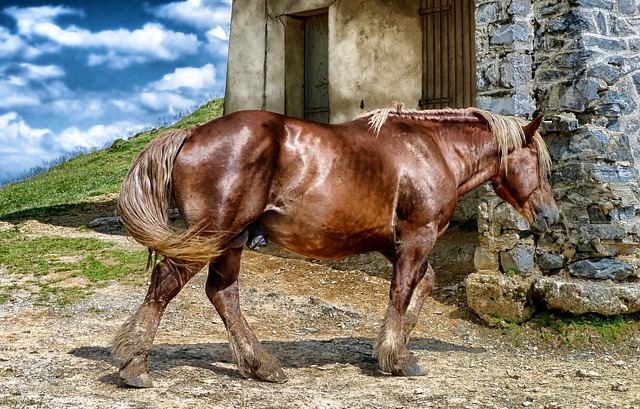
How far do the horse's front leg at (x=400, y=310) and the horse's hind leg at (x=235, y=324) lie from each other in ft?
2.60

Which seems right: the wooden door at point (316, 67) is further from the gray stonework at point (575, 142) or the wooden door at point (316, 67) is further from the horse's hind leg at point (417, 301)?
the horse's hind leg at point (417, 301)

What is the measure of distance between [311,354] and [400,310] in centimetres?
113

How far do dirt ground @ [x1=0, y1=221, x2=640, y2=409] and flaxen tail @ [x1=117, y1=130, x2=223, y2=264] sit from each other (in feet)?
3.17

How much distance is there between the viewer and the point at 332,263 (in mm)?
10195

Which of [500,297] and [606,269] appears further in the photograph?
[500,297]

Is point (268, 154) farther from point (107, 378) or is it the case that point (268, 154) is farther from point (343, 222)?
point (107, 378)

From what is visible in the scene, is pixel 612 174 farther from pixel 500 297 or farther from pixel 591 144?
pixel 500 297

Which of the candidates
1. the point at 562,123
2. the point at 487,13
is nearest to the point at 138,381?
the point at 562,123

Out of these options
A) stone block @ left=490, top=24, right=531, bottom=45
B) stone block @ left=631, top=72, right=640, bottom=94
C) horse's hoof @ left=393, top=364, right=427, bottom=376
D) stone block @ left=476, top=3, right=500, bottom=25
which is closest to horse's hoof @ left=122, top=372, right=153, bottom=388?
horse's hoof @ left=393, top=364, right=427, bottom=376

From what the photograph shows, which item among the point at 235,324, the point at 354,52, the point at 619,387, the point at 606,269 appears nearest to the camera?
the point at 235,324

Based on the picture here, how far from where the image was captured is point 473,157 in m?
6.31

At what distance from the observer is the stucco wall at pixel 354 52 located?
10.8m

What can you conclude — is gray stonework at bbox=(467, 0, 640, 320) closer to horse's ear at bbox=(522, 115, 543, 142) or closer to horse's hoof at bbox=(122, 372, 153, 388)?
horse's ear at bbox=(522, 115, 543, 142)

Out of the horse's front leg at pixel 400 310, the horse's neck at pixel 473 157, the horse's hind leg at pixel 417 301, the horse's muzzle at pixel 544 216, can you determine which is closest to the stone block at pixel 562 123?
the horse's muzzle at pixel 544 216
